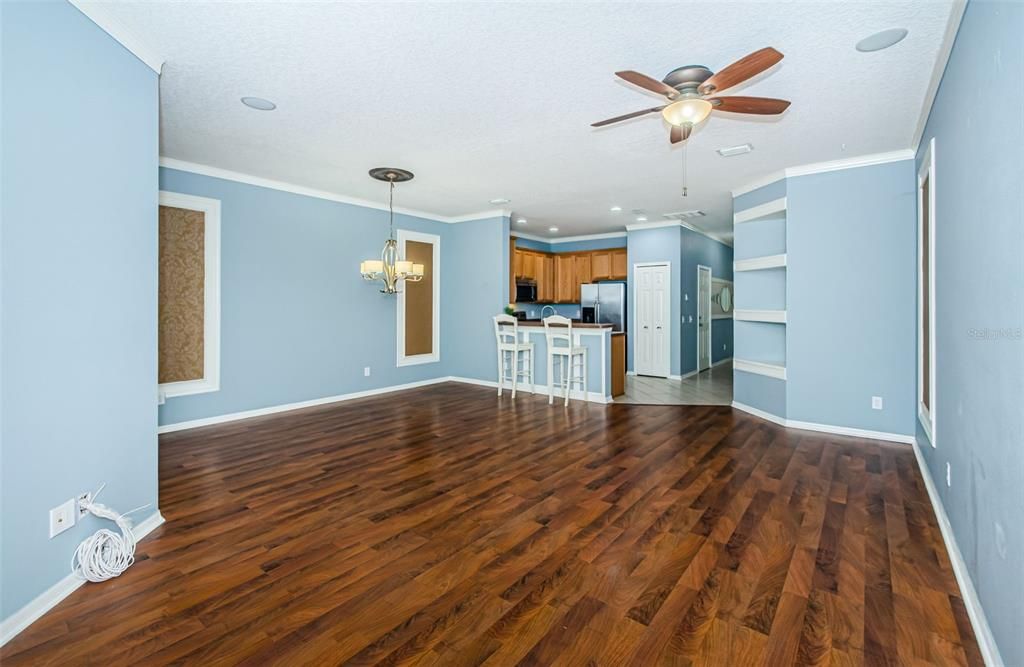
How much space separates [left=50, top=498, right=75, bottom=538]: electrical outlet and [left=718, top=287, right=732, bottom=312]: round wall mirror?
411 inches

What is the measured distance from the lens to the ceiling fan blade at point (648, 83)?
7.49 ft

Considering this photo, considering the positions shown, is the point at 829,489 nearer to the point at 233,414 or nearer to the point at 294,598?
the point at 294,598

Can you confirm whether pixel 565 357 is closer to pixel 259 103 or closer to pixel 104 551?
pixel 259 103

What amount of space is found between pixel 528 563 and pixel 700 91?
8.57ft

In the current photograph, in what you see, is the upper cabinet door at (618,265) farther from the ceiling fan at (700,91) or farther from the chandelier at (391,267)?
the ceiling fan at (700,91)

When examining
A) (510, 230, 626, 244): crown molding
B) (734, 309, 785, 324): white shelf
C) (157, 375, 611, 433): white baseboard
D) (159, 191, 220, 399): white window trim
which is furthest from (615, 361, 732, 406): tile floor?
(159, 191, 220, 399): white window trim

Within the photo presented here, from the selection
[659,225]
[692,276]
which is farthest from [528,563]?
[692,276]

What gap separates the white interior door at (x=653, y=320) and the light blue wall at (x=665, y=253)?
0.30ft

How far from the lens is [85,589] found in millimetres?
2131

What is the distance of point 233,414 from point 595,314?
622 centimetres

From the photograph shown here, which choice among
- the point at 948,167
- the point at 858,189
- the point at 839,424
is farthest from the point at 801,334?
the point at 948,167

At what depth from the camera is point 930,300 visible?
3273mm

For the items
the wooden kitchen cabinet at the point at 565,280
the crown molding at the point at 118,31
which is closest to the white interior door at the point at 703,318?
the wooden kitchen cabinet at the point at 565,280

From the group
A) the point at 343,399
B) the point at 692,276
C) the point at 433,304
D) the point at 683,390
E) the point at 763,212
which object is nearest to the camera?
the point at 763,212
